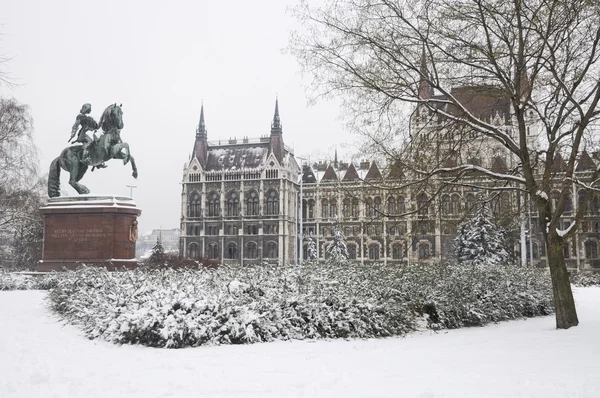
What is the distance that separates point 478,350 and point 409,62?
5960 mm

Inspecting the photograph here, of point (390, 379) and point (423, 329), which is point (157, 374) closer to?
point (390, 379)

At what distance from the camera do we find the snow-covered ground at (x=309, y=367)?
581 cm

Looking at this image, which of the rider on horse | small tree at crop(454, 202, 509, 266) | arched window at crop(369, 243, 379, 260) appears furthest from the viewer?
arched window at crop(369, 243, 379, 260)

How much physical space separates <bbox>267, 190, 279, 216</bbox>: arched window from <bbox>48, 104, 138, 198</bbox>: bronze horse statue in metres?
56.4

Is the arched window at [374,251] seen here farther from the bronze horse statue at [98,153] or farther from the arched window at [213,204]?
the bronze horse statue at [98,153]

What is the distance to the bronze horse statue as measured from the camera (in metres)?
19.2

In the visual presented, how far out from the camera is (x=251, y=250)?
75.8 metres

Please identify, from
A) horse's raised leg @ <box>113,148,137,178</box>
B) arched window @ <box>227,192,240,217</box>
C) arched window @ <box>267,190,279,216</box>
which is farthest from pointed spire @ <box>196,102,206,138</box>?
horse's raised leg @ <box>113,148,137,178</box>

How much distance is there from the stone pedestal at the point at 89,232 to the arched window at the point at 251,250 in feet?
188

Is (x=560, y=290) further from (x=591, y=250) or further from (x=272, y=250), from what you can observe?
(x=272, y=250)

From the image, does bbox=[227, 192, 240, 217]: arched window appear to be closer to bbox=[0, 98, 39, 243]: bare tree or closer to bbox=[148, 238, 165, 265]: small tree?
bbox=[148, 238, 165, 265]: small tree

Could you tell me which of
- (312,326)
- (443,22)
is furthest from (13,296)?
(443,22)

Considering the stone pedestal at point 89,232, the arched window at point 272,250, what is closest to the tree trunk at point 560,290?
the stone pedestal at point 89,232

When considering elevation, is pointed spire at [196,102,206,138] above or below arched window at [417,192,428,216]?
above
